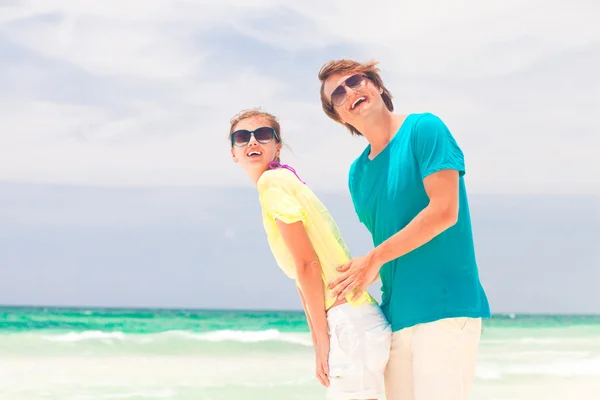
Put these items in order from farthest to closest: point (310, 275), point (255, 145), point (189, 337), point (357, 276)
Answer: point (189, 337) < point (255, 145) < point (310, 275) < point (357, 276)

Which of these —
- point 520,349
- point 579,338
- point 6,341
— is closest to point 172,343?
point 6,341

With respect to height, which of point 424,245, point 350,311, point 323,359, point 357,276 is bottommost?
point 323,359

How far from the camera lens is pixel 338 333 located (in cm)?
262

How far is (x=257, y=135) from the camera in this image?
2.99 meters

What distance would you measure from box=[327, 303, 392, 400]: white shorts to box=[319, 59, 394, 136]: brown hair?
0.82 m

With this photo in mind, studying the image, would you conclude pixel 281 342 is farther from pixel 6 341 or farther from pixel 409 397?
pixel 409 397

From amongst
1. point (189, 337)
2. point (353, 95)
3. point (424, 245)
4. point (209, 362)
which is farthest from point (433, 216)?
point (189, 337)

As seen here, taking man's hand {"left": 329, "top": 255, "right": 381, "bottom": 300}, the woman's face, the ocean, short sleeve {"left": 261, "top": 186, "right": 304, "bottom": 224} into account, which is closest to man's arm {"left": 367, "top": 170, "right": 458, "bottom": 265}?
man's hand {"left": 329, "top": 255, "right": 381, "bottom": 300}

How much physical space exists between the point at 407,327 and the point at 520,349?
1399 cm

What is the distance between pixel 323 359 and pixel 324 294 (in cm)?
24

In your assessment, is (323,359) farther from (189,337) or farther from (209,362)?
(189,337)

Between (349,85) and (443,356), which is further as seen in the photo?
(349,85)

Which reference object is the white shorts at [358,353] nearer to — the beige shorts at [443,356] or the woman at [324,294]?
the woman at [324,294]

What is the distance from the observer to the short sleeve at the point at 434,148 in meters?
2.43
